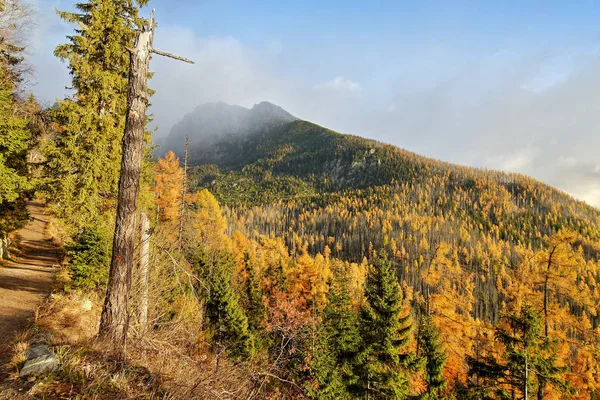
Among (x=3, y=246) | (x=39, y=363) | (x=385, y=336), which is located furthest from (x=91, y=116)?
(x=385, y=336)

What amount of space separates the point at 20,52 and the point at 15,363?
14709 millimetres

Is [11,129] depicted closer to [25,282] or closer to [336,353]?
[25,282]

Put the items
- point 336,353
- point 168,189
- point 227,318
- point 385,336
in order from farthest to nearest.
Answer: point 168,189 < point 227,318 < point 336,353 < point 385,336

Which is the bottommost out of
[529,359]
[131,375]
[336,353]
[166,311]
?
[336,353]

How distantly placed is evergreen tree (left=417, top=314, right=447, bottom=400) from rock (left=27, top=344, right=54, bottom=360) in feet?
61.7

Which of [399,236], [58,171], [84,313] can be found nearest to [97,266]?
[84,313]

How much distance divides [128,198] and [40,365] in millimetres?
2613

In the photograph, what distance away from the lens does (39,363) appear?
3.95m

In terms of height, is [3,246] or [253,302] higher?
[3,246]

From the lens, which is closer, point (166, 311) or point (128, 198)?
point (128, 198)

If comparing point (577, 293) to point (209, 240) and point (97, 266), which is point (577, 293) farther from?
point (209, 240)

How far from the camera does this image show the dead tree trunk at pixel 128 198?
4.77 meters

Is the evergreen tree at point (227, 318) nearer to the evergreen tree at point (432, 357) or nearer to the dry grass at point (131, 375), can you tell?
the evergreen tree at point (432, 357)

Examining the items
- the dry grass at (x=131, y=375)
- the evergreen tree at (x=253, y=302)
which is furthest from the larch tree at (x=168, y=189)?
the dry grass at (x=131, y=375)
